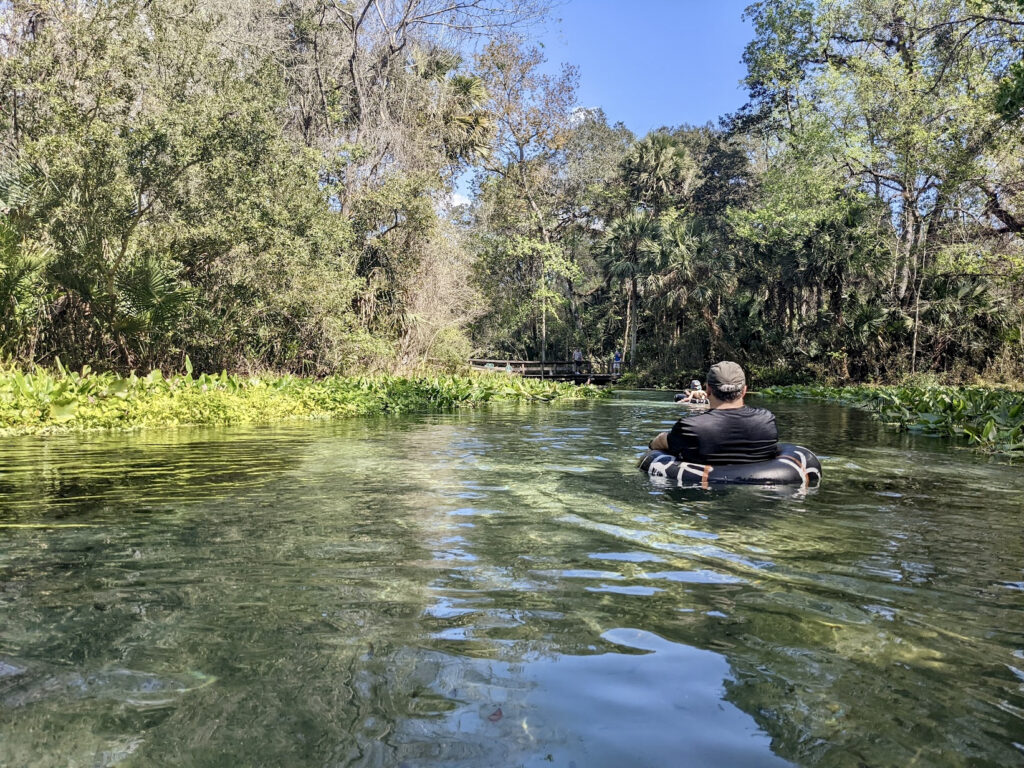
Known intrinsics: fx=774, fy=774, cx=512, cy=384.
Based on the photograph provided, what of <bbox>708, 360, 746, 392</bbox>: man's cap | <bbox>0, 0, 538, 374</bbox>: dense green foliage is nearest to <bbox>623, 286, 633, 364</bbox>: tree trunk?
<bbox>0, 0, 538, 374</bbox>: dense green foliage

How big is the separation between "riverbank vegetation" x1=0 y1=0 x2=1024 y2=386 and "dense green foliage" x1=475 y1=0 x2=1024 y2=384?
160 mm

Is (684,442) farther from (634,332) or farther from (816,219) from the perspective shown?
(634,332)

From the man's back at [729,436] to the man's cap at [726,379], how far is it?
26 cm

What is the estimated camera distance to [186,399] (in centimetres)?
1458

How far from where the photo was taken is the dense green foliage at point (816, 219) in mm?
26219

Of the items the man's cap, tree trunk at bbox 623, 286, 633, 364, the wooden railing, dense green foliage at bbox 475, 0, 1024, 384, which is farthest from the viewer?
tree trunk at bbox 623, 286, 633, 364

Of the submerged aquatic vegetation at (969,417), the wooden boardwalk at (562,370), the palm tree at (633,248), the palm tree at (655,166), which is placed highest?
the palm tree at (655,166)

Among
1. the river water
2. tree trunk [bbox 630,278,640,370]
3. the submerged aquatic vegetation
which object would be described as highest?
tree trunk [bbox 630,278,640,370]

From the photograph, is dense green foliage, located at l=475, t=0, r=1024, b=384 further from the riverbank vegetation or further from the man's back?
the man's back

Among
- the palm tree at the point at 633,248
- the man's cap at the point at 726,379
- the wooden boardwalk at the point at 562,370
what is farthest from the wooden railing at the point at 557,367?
the man's cap at the point at 726,379

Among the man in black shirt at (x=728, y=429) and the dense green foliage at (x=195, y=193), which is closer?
the man in black shirt at (x=728, y=429)

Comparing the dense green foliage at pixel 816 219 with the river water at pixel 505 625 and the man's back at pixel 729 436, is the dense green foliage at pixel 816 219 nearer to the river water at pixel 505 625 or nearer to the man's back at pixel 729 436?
the man's back at pixel 729 436

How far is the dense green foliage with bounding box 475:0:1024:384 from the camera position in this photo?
26.2 m

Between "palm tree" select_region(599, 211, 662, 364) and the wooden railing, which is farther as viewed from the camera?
the wooden railing
